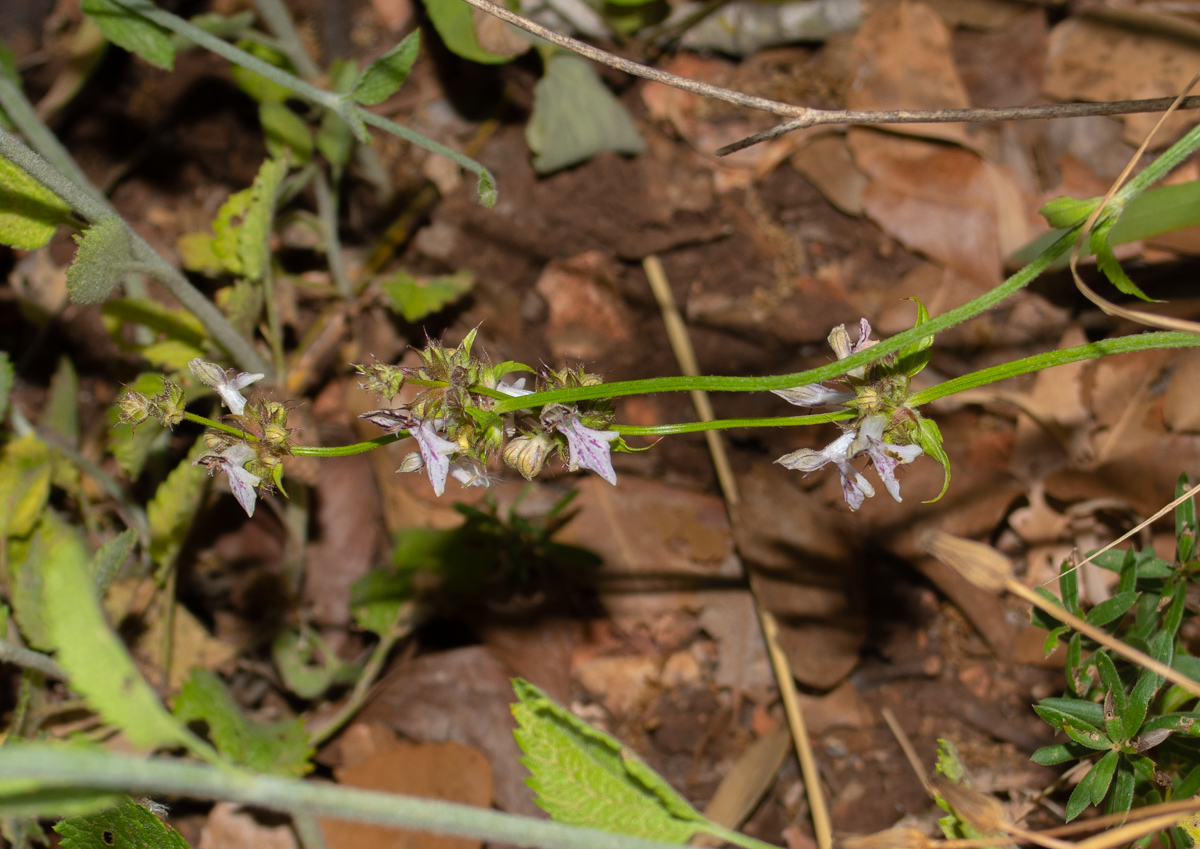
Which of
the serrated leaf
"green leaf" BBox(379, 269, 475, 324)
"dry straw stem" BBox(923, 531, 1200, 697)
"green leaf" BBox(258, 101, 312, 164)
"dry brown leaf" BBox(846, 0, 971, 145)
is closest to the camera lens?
"dry straw stem" BBox(923, 531, 1200, 697)

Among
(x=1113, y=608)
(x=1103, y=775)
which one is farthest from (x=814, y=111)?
(x=1103, y=775)

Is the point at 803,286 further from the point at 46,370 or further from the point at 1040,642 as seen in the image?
the point at 46,370

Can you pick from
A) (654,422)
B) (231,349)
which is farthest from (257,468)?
(654,422)

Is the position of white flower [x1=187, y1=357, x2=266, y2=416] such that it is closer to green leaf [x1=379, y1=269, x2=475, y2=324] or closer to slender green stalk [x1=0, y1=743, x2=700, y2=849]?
slender green stalk [x1=0, y1=743, x2=700, y2=849]

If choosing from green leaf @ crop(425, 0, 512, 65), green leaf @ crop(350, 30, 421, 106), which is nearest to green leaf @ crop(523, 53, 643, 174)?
green leaf @ crop(425, 0, 512, 65)

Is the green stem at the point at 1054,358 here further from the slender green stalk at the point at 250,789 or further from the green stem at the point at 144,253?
the green stem at the point at 144,253

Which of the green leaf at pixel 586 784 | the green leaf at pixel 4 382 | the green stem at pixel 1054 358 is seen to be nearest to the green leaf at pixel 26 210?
the green leaf at pixel 4 382

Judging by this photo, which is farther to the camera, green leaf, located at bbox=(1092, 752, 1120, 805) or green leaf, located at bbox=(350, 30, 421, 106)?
green leaf, located at bbox=(350, 30, 421, 106)
